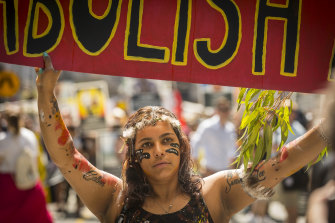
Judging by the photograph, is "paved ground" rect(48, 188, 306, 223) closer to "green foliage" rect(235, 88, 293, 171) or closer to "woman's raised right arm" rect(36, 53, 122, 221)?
"green foliage" rect(235, 88, 293, 171)

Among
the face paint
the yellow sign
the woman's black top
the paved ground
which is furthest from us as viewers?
the yellow sign

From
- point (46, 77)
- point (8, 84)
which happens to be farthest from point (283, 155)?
point (8, 84)

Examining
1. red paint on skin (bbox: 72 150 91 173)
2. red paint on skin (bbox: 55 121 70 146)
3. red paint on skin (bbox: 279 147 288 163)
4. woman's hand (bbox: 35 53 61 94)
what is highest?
woman's hand (bbox: 35 53 61 94)

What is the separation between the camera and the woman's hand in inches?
114

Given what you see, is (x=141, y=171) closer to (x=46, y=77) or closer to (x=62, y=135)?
(x=62, y=135)

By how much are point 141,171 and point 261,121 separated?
2.25ft

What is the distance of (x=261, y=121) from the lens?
10.2ft

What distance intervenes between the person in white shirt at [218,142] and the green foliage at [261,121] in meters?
4.46

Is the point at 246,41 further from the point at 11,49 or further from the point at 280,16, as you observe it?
the point at 11,49

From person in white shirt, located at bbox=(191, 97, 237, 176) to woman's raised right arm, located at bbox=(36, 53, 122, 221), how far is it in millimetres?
4638

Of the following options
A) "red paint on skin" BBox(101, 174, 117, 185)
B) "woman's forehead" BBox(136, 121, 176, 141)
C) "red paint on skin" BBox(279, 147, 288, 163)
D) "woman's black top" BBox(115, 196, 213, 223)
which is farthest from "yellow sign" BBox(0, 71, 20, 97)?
"red paint on skin" BBox(279, 147, 288, 163)

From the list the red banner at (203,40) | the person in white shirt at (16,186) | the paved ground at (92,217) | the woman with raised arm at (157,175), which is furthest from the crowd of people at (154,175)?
the paved ground at (92,217)

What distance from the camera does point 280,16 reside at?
3.14 metres

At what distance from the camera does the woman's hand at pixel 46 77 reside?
9.54ft
